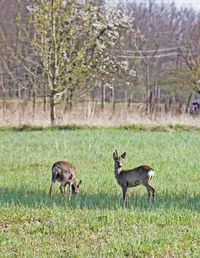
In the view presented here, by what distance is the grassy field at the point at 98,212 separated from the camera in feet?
17.1

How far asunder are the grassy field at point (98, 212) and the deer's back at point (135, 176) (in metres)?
0.26

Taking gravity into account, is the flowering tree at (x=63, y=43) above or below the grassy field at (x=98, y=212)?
above

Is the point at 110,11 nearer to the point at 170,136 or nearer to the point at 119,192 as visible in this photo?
the point at 170,136

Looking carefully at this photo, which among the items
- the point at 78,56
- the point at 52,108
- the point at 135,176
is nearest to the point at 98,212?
the point at 135,176

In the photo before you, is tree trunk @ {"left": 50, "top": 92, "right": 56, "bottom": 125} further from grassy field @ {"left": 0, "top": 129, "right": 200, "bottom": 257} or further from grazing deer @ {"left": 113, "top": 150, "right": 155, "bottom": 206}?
grazing deer @ {"left": 113, "top": 150, "right": 155, "bottom": 206}

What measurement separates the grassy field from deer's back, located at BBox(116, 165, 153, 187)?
0.86 ft

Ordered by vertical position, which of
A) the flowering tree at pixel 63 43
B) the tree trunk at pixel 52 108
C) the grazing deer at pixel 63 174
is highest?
the flowering tree at pixel 63 43

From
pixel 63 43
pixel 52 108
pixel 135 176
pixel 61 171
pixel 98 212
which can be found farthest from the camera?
pixel 63 43

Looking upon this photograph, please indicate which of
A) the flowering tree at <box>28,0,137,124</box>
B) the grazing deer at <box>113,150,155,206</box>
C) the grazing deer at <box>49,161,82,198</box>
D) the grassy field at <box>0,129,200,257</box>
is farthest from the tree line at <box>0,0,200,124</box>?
the grazing deer at <box>113,150,155,206</box>

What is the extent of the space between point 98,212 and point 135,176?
3.34 feet

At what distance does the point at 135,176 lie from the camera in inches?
289

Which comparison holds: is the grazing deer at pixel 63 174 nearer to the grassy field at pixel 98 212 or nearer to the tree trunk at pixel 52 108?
the grassy field at pixel 98 212

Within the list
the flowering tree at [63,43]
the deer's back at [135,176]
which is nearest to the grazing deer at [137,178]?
the deer's back at [135,176]

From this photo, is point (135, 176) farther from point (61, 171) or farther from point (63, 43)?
point (63, 43)
